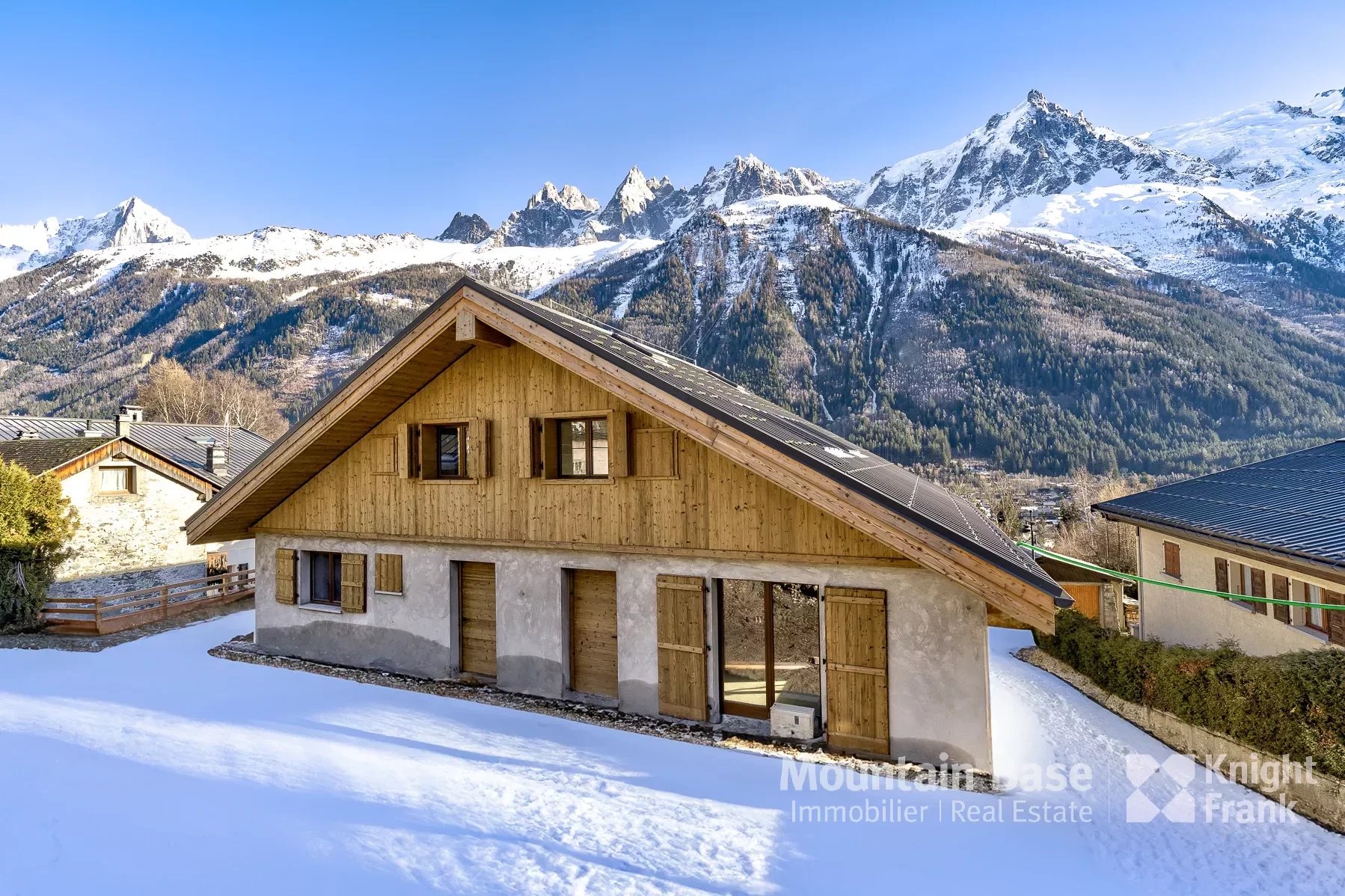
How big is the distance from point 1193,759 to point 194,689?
635 inches

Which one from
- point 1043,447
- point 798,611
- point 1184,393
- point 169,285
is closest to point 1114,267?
point 1184,393

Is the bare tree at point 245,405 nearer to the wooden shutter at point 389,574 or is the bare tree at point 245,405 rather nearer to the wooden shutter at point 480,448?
the wooden shutter at point 389,574

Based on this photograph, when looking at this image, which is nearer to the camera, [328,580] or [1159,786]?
[1159,786]

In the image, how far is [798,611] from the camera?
17797 mm

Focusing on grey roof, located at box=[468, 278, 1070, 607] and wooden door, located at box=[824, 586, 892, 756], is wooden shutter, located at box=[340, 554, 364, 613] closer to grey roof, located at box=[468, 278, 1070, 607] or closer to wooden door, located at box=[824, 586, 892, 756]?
grey roof, located at box=[468, 278, 1070, 607]

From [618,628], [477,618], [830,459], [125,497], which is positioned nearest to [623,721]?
[618,628]

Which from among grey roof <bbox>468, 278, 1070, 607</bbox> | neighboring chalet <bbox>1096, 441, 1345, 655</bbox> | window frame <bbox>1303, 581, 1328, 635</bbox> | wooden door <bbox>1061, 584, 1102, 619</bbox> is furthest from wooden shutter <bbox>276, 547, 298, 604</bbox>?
wooden door <bbox>1061, 584, 1102, 619</bbox>

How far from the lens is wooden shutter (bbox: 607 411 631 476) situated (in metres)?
10.3

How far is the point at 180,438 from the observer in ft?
98.2

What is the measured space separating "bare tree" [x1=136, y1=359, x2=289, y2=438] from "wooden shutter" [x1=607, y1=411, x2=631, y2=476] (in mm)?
58751

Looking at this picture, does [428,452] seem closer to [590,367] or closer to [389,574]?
[389,574]

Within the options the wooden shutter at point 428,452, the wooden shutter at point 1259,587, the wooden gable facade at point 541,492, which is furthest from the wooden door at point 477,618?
the wooden shutter at point 1259,587

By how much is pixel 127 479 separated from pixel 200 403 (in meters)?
50.7

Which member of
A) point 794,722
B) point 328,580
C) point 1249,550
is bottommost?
point 794,722
